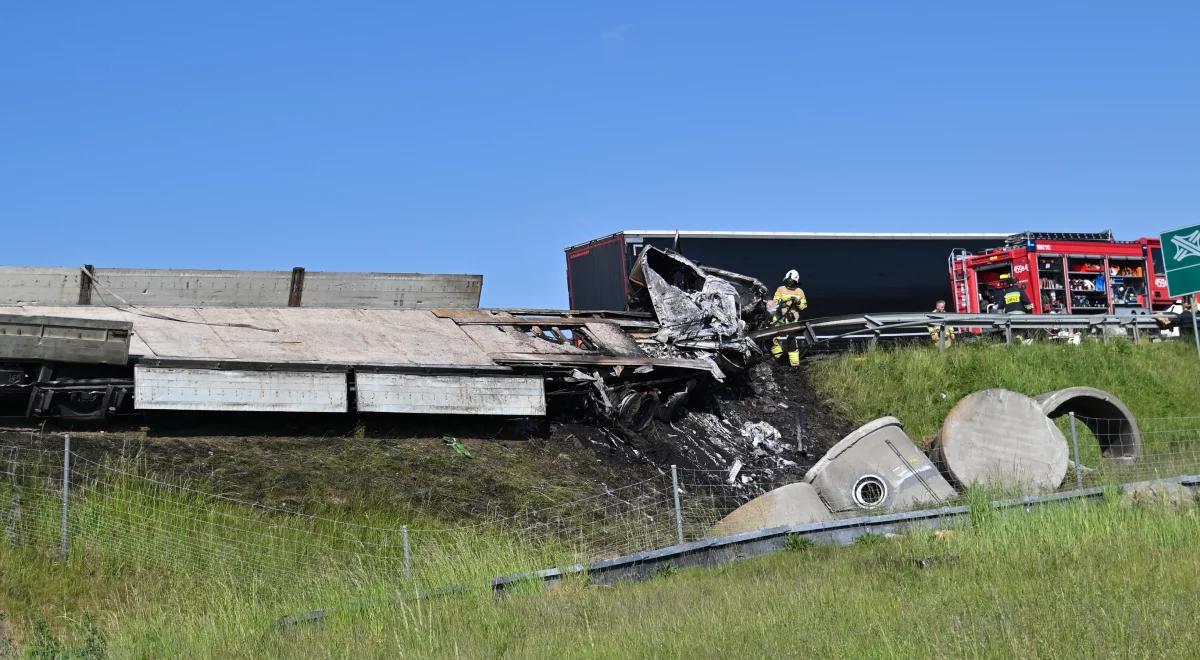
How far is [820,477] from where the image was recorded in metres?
16.1

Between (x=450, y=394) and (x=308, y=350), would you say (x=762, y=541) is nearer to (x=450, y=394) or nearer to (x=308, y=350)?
(x=450, y=394)

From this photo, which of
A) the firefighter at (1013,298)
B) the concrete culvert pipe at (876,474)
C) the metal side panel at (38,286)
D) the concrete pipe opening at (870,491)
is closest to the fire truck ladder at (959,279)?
the firefighter at (1013,298)

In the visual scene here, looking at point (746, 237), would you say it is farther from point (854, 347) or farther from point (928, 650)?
point (928, 650)

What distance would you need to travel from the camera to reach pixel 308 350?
55.7ft

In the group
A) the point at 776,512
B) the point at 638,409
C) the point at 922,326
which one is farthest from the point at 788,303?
the point at 776,512

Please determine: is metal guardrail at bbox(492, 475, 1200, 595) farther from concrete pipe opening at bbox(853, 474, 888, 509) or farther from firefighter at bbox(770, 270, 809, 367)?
firefighter at bbox(770, 270, 809, 367)

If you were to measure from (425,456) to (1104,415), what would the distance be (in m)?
10.4

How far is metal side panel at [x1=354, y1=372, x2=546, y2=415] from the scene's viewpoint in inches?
641

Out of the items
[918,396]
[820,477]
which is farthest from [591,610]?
[918,396]

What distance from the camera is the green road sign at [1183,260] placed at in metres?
24.0

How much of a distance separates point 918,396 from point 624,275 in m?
7.22

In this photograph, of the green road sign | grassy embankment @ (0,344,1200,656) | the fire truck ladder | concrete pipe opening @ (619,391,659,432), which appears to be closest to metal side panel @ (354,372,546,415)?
concrete pipe opening @ (619,391,659,432)

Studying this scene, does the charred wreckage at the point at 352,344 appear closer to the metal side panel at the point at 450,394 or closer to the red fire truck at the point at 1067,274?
the metal side panel at the point at 450,394

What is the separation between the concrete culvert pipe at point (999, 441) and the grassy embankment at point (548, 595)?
3574mm
